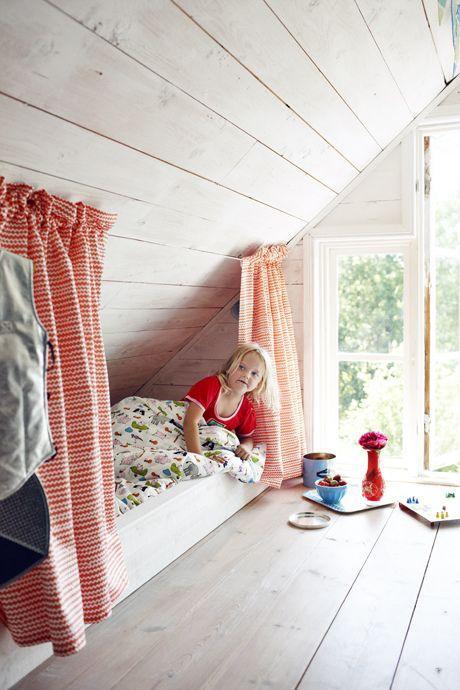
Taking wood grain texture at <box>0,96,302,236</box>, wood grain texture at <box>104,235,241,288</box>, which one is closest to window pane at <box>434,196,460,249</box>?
wood grain texture at <box>104,235,241,288</box>

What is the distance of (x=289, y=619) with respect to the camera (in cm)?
196

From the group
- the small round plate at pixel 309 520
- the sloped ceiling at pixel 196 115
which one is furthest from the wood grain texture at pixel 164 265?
the small round plate at pixel 309 520

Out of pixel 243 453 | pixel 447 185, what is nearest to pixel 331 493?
pixel 243 453

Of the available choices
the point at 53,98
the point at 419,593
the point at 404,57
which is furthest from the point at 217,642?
the point at 404,57

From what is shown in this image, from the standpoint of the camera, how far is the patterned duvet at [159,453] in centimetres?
257

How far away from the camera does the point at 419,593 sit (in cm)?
212

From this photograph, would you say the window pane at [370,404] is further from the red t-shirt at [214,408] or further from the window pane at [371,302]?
the red t-shirt at [214,408]

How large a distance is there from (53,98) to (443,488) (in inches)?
102

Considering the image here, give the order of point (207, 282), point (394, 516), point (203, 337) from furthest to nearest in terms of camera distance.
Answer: point (203, 337)
point (207, 282)
point (394, 516)

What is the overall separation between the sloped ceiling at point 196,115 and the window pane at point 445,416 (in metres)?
1.02

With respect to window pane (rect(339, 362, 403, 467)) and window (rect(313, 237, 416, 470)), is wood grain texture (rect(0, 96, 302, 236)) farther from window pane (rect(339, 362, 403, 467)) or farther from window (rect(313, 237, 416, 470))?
window pane (rect(339, 362, 403, 467))

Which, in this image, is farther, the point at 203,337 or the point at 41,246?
the point at 203,337

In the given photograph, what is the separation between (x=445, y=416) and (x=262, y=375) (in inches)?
40.6

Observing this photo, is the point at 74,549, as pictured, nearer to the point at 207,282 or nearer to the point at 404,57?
the point at 207,282
